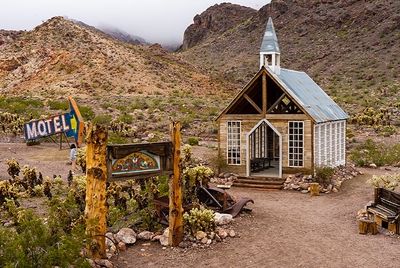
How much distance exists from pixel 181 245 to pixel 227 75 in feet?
185

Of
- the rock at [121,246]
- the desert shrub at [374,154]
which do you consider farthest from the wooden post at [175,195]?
the desert shrub at [374,154]

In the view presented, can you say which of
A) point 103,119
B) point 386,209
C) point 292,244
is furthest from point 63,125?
point 103,119

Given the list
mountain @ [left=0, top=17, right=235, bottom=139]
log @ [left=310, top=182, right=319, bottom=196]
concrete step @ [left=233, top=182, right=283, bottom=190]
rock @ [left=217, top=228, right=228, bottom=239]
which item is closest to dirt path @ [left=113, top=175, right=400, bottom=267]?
rock @ [left=217, top=228, right=228, bottom=239]

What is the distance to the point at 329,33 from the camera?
7231cm

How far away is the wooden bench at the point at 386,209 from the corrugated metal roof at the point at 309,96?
202 inches

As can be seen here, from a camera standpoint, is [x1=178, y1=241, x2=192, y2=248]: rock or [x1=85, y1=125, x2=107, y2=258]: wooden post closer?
[x1=85, y1=125, x2=107, y2=258]: wooden post

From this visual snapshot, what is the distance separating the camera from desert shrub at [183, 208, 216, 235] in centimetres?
1145

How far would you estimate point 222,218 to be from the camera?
12758 mm

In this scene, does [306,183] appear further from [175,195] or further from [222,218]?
[175,195]

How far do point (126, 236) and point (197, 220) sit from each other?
1566 millimetres

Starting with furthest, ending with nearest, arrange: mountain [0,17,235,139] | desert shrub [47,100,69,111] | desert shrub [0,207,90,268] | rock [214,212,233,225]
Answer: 1. mountain [0,17,235,139]
2. desert shrub [47,100,69,111]
3. rock [214,212,233,225]
4. desert shrub [0,207,90,268]

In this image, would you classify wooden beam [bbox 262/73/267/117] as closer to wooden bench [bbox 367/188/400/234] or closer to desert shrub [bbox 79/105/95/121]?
wooden bench [bbox 367/188/400/234]

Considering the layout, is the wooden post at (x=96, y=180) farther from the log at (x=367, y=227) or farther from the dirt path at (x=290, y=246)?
the log at (x=367, y=227)

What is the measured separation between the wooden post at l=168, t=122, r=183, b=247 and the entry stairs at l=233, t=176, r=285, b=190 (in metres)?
7.47
